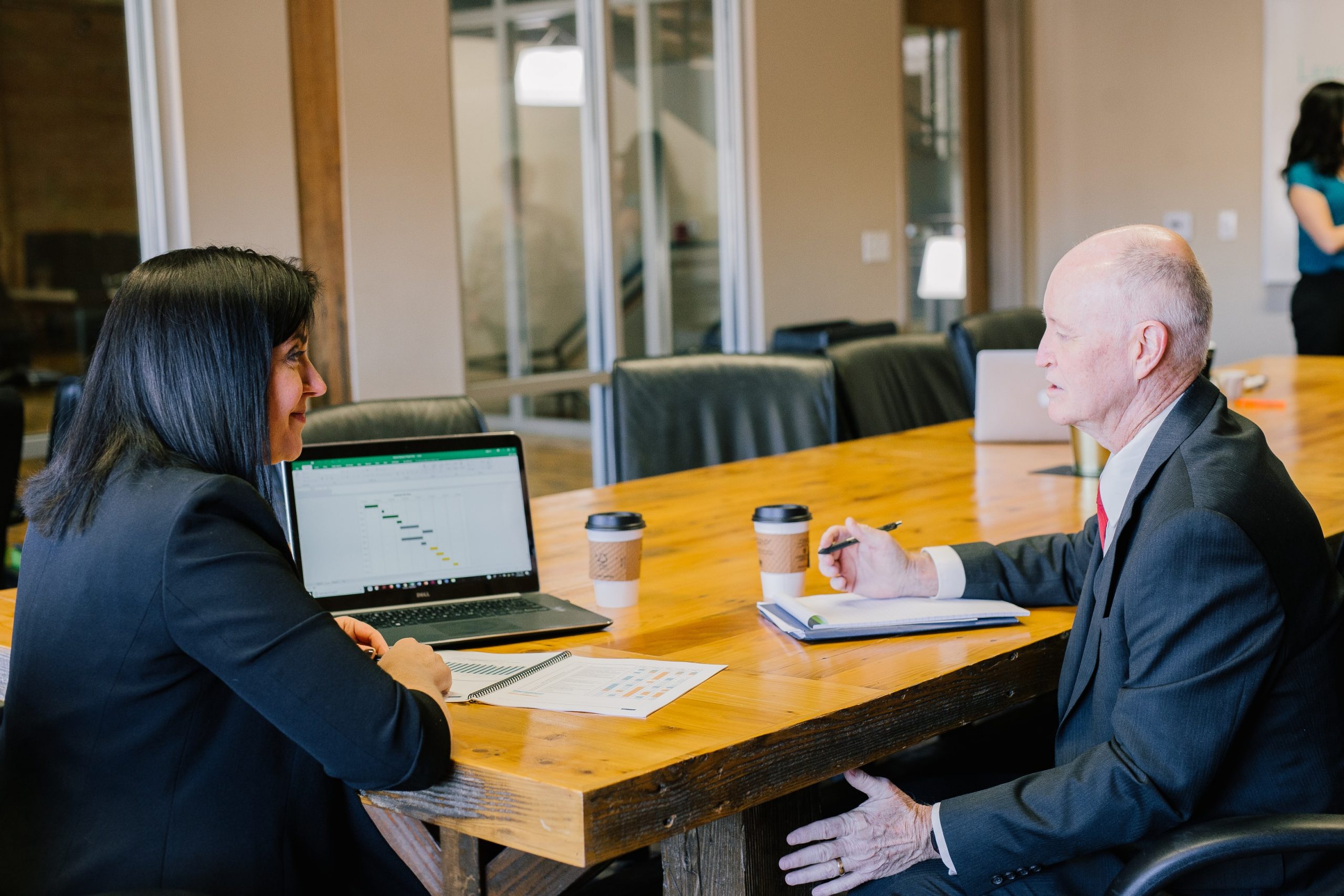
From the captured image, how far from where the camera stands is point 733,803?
1.33 metres

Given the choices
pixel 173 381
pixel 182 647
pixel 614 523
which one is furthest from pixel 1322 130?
pixel 182 647

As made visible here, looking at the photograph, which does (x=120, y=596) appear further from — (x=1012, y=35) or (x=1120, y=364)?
(x=1012, y=35)

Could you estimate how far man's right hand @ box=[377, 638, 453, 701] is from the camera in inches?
55.4

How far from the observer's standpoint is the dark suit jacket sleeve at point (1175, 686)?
1.34 m

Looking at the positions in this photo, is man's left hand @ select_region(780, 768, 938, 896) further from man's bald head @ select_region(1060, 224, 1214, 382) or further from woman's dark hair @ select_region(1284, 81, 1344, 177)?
woman's dark hair @ select_region(1284, 81, 1344, 177)

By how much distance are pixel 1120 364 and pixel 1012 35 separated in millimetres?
6629

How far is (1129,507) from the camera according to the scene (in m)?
1.48

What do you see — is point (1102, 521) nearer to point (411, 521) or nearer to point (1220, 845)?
point (1220, 845)

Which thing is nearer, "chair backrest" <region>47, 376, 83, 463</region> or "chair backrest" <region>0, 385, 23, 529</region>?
"chair backrest" <region>0, 385, 23, 529</region>

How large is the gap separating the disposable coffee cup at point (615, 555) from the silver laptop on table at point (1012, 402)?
1563mm

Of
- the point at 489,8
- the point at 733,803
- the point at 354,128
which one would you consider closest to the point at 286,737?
the point at 733,803

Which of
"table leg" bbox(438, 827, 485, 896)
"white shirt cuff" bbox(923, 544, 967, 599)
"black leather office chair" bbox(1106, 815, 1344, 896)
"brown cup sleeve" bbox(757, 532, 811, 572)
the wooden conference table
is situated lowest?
"table leg" bbox(438, 827, 485, 896)

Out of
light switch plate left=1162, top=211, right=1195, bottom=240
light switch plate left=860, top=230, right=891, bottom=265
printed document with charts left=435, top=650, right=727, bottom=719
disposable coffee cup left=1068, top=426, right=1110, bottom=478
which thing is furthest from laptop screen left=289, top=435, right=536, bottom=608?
light switch plate left=1162, top=211, right=1195, bottom=240

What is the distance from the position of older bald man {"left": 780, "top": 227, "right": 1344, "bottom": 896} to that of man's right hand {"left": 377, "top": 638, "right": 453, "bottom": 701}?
16.7 inches
